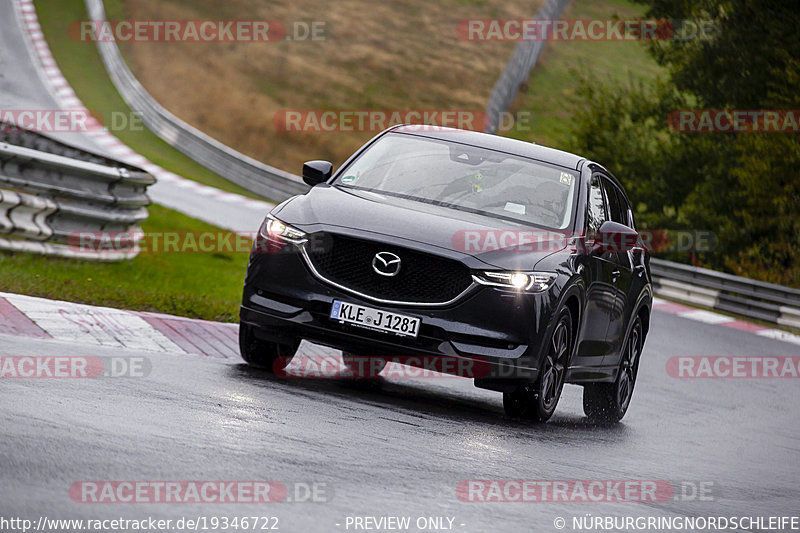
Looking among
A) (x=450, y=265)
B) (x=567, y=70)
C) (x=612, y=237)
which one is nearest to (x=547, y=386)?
(x=450, y=265)

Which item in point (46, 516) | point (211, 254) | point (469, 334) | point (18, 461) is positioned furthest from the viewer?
point (211, 254)

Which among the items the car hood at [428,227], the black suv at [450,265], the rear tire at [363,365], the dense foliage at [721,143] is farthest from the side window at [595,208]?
the dense foliage at [721,143]

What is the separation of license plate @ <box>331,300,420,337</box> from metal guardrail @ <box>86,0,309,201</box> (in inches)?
952

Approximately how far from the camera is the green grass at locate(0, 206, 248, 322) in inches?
420

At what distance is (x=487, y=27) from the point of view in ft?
205

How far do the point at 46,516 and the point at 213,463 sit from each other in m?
1.20

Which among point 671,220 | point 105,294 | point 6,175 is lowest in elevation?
point 671,220

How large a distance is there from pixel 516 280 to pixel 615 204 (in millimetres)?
2773

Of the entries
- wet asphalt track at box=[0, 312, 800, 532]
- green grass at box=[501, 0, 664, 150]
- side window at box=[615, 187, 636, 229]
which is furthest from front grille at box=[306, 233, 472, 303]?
green grass at box=[501, 0, 664, 150]

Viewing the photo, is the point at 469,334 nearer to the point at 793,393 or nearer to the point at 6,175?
the point at 6,175

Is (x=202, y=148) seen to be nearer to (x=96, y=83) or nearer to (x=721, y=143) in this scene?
(x=96, y=83)

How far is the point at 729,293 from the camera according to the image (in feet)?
79.8

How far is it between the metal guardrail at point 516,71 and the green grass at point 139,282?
890 inches

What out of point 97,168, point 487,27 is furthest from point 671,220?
point 487,27
